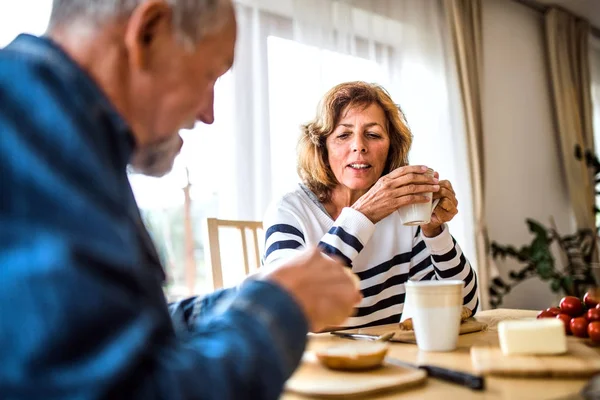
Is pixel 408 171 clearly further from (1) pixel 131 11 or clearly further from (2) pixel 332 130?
(1) pixel 131 11

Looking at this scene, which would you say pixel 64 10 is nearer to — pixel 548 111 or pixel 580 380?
pixel 580 380

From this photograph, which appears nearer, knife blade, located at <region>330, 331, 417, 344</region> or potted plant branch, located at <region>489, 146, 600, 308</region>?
knife blade, located at <region>330, 331, 417, 344</region>

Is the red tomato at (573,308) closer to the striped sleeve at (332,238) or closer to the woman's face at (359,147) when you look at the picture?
the striped sleeve at (332,238)

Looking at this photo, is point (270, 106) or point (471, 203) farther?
point (471, 203)

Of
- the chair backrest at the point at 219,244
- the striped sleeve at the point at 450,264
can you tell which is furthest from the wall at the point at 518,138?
the striped sleeve at the point at 450,264

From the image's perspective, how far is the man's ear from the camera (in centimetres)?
55

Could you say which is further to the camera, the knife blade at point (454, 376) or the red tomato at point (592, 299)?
the red tomato at point (592, 299)

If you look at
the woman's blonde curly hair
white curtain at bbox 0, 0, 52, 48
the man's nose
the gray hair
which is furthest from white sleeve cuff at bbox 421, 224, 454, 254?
white curtain at bbox 0, 0, 52, 48

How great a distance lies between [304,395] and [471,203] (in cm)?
329

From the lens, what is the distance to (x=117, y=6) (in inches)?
22.1

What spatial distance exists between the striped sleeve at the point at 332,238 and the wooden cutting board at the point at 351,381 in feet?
1.69

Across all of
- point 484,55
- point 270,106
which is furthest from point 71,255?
point 484,55

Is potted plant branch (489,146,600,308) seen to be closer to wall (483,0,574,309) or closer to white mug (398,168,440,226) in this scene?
wall (483,0,574,309)

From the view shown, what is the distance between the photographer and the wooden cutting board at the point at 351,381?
65 centimetres
